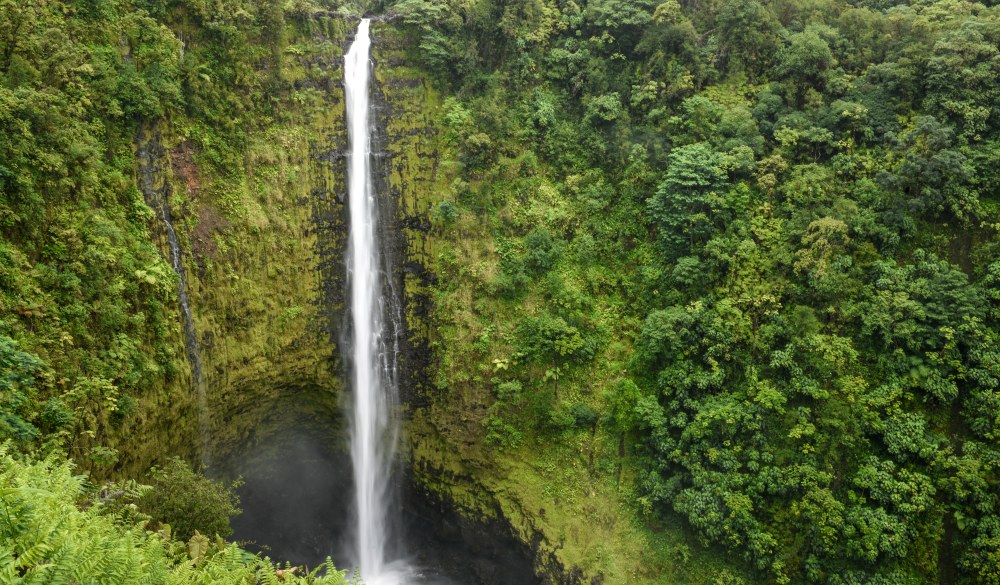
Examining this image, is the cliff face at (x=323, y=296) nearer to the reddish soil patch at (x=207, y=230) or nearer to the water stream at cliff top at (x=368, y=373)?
the reddish soil patch at (x=207, y=230)

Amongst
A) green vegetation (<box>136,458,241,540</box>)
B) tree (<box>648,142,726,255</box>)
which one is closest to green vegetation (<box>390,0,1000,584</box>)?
tree (<box>648,142,726,255</box>)

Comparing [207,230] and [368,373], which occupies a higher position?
[207,230]

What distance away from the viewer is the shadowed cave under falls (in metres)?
16.4

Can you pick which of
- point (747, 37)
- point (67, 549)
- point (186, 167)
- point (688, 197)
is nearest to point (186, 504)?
point (67, 549)

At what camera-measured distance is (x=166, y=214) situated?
43.9 feet

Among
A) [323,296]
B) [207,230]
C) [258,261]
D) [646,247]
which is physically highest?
[207,230]

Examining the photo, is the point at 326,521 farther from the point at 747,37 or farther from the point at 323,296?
the point at 747,37

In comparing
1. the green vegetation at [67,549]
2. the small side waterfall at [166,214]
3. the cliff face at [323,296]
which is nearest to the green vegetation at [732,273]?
the cliff face at [323,296]

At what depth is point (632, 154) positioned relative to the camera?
16.1m

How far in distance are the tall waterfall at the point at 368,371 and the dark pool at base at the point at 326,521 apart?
542mm

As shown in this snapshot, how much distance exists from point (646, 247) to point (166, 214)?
1257cm

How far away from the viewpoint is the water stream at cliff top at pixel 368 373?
16531 mm

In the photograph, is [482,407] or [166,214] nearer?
[166,214]

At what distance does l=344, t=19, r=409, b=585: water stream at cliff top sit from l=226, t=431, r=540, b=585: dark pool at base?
523mm
